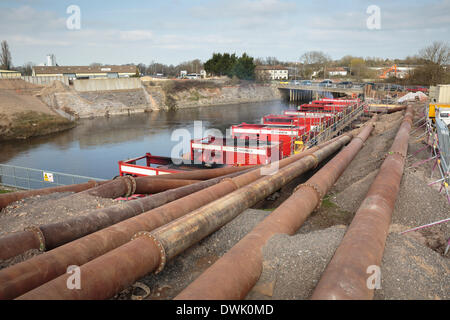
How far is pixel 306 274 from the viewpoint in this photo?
526cm

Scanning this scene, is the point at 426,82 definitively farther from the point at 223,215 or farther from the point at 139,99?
the point at 223,215

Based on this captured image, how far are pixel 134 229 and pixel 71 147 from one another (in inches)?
1334

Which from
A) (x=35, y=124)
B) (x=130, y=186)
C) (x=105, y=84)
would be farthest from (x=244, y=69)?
(x=130, y=186)

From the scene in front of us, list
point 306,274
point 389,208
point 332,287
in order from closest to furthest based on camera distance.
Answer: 1. point 332,287
2. point 306,274
3. point 389,208

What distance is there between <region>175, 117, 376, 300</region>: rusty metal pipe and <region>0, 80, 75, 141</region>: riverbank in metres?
42.8

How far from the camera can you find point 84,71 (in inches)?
3649

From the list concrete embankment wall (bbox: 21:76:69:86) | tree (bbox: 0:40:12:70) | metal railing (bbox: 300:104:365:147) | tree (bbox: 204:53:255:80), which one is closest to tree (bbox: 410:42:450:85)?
Answer: metal railing (bbox: 300:104:365:147)

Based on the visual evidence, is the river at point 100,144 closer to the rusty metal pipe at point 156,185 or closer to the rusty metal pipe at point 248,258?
the rusty metal pipe at point 156,185

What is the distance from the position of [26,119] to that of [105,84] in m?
23.4

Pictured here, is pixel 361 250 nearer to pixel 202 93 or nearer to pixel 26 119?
pixel 26 119

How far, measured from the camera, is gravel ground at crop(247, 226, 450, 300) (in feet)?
16.0

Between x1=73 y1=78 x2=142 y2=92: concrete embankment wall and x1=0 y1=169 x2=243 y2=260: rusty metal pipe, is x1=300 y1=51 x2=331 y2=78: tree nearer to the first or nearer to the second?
x1=73 y1=78 x2=142 y2=92: concrete embankment wall
